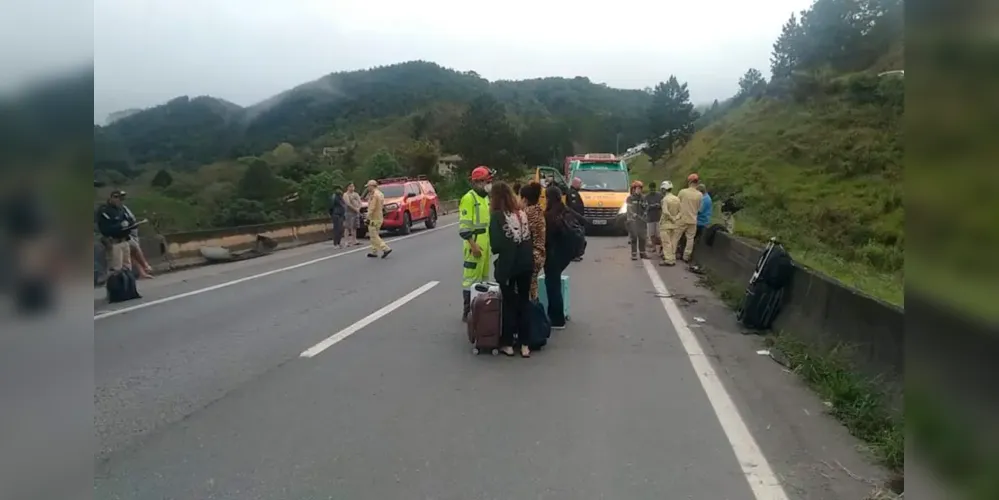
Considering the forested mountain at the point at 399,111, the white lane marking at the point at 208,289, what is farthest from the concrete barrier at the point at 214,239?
the forested mountain at the point at 399,111

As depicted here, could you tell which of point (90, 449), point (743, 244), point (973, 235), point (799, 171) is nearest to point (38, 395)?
point (90, 449)

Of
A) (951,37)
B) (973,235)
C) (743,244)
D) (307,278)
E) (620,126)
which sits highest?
(620,126)

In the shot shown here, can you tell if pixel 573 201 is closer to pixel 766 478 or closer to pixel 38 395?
pixel 766 478

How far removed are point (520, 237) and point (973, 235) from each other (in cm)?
676

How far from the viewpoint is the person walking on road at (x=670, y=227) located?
16.8 metres

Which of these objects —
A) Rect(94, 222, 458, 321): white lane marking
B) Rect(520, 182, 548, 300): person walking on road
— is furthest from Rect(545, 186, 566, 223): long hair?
Rect(94, 222, 458, 321): white lane marking

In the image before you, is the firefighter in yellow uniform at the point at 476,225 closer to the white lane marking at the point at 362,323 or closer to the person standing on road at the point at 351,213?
the white lane marking at the point at 362,323

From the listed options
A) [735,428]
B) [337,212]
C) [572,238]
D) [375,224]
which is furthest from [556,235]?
[337,212]

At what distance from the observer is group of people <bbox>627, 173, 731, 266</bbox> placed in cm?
1680

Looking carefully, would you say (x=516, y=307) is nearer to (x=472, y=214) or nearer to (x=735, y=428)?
(x=472, y=214)

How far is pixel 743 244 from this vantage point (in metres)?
12.9

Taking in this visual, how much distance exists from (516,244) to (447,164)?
59382 mm

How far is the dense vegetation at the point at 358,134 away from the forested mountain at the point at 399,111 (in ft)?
0.44

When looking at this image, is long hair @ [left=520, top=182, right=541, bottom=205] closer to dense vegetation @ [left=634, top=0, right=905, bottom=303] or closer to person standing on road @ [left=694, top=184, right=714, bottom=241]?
person standing on road @ [left=694, top=184, right=714, bottom=241]
